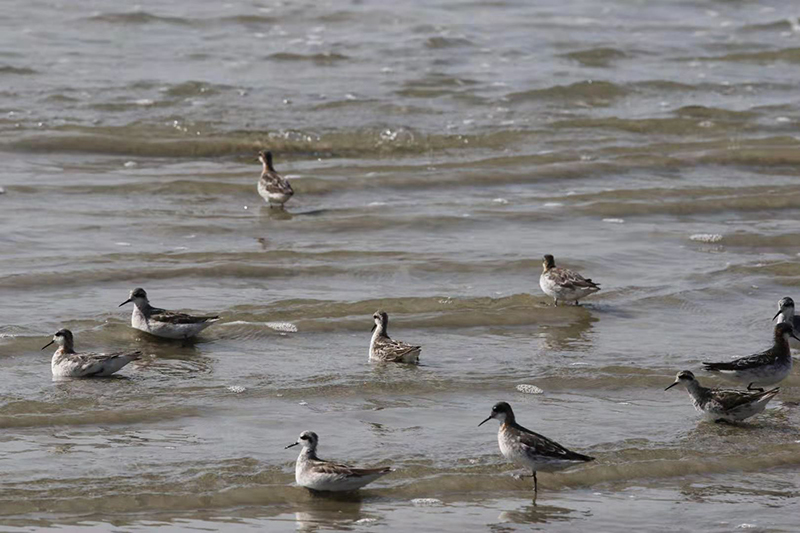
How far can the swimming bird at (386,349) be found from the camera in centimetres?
1240

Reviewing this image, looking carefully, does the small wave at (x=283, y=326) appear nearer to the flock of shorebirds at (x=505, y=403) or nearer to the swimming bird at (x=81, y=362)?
the flock of shorebirds at (x=505, y=403)

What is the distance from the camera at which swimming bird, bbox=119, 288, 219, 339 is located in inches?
520

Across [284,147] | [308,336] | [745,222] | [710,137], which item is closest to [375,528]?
[308,336]

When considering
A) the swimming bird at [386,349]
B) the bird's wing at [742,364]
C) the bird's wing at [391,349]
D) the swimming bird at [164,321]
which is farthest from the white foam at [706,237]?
the swimming bird at [164,321]

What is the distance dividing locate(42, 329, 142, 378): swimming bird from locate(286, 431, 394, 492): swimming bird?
305 centimetres

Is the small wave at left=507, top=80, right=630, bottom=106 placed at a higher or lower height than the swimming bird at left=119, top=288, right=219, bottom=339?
higher

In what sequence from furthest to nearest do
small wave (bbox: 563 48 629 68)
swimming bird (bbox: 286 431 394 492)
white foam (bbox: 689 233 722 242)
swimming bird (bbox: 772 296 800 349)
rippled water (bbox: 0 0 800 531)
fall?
small wave (bbox: 563 48 629 68) → white foam (bbox: 689 233 722 242) → swimming bird (bbox: 772 296 800 349) → rippled water (bbox: 0 0 800 531) → swimming bird (bbox: 286 431 394 492)

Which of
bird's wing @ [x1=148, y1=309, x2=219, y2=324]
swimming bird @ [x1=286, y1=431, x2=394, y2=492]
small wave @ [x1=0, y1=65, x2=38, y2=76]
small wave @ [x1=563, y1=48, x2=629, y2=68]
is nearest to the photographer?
swimming bird @ [x1=286, y1=431, x2=394, y2=492]

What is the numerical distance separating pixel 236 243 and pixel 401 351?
512 cm

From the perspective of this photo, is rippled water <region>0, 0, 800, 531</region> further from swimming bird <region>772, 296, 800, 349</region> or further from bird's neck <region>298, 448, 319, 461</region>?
swimming bird <region>772, 296, 800, 349</region>

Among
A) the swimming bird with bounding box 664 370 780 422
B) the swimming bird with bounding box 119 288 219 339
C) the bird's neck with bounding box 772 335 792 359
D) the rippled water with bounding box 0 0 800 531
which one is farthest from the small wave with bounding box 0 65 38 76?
the swimming bird with bounding box 664 370 780 422

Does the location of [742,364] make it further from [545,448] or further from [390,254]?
[390,254]

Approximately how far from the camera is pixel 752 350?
43.4 ft

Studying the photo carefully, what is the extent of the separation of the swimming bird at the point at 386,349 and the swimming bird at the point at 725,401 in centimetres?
246
